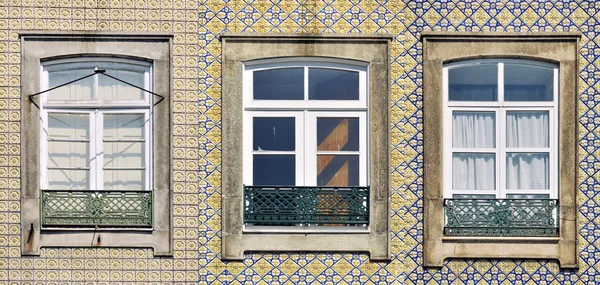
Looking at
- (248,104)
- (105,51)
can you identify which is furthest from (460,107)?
(105,51)

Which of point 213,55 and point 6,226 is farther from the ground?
point 213,55

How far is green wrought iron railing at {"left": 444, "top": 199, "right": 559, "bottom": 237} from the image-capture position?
435 inches

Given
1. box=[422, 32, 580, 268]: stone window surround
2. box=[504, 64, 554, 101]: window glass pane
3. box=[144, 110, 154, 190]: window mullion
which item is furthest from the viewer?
box=[504, 64, 554, 101]: window glass pane

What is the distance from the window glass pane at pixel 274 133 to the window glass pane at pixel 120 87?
49.2 inches

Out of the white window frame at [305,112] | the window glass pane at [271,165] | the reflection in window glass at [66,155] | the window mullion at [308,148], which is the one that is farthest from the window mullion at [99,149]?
the window mullion at [308,148]

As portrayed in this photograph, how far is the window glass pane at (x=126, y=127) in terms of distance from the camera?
11234 millimetres

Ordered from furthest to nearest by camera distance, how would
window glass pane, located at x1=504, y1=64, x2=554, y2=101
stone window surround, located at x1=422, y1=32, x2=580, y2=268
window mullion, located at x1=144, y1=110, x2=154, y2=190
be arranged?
window glass pane, located at x1=504, y1=64, x2=554, y2=101
window mullion, located at x1=144, y1=110, x2=154, y2=190
stone window surround, located at x1=422, y1=32, x2=580, y2=268

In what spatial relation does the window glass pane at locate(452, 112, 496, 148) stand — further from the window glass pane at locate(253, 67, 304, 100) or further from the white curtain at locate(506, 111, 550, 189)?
the window glass pane at locate(253, 67, 304, 100)

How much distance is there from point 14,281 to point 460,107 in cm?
490

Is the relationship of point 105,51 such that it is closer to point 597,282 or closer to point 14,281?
point 14,281

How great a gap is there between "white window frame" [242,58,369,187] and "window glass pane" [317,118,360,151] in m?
0.05

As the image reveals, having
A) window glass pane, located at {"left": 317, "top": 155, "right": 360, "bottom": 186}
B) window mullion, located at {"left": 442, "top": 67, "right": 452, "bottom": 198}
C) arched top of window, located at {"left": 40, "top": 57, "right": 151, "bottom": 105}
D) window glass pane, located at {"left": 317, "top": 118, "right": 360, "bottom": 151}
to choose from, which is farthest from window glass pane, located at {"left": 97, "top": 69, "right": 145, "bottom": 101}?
window mullion, located at {"left": 442, "top": 67, "right": 452, "bottom": 198}

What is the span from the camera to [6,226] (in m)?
11.0

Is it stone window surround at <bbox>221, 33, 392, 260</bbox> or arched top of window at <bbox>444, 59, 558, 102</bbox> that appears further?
arched top of window at <bbox>444, 59, 558, 102</bbox>
